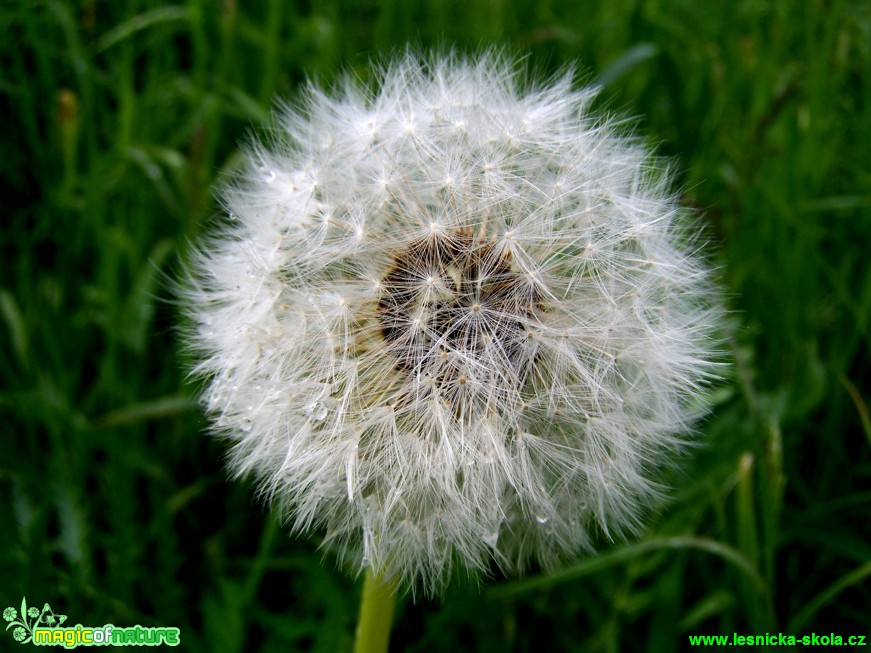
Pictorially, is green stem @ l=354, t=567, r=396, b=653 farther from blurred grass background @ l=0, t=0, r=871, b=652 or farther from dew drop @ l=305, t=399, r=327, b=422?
dew drop @ l=305, t=399, r=327, b=422

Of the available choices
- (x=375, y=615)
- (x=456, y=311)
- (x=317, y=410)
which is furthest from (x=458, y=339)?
(x=375, y=615)

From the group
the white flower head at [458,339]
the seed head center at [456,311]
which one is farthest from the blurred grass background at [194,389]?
the seed head center at [456,311]

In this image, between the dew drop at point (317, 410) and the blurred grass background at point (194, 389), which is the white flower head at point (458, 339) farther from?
the blurred grass background at point (194, 389)

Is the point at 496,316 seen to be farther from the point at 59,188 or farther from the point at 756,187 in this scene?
the point at 59,188

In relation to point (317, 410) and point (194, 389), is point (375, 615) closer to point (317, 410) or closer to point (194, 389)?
point (317, 410)

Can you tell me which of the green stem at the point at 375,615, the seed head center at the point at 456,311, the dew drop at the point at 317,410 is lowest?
the green stem at the point at 375,615

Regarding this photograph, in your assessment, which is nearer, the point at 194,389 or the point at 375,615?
the point at 375,615

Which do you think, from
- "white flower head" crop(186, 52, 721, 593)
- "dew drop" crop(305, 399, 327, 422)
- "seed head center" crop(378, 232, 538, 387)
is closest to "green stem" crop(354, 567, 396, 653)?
"white flower head" crop(186, 52, 721, 593)
